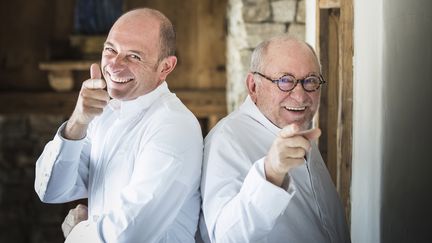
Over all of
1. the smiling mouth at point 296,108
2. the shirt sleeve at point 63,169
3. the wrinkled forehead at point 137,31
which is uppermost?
the wrinkled forehead at point 137,31

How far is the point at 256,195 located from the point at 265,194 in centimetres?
Result: 2

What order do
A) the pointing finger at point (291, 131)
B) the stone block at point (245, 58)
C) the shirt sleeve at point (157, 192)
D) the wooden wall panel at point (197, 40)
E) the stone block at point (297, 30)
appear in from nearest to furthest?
the pointing finger at point (291, 131) < the shirt sleeve at point (157, 192) < the stone block at point (297, 30) < the stone block at point (245, 58) < the wooden wall panel at point (197, 40)

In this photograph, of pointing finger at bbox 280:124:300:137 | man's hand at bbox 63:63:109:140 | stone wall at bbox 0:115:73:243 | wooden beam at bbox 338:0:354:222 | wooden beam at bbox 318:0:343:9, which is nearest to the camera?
pointing finger at bbox 280:124:300:137

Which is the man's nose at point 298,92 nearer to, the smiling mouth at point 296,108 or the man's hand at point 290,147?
the smiling mouth at point 296,108

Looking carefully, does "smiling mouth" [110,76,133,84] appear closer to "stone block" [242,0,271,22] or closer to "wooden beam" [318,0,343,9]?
"wooden beam" [318,0,343,9]

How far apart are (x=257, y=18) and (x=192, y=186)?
197 cm

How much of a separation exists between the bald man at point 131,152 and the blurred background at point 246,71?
0.52m

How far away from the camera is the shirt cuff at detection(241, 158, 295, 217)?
4.39 feet

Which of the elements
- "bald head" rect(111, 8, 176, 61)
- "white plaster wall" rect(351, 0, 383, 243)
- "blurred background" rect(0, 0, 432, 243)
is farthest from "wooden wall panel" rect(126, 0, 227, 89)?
"bald head" rect(111, 8, 176, 61)

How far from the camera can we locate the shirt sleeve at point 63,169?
175 cm

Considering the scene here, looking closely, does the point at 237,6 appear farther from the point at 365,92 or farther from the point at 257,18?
the point at 365,92

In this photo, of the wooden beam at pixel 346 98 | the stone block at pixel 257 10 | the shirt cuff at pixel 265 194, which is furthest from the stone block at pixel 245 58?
the shirt cuff at pixel 265 194

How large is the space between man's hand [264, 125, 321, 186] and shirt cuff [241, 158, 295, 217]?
5 centimetres

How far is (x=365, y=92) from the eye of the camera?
189 cm
